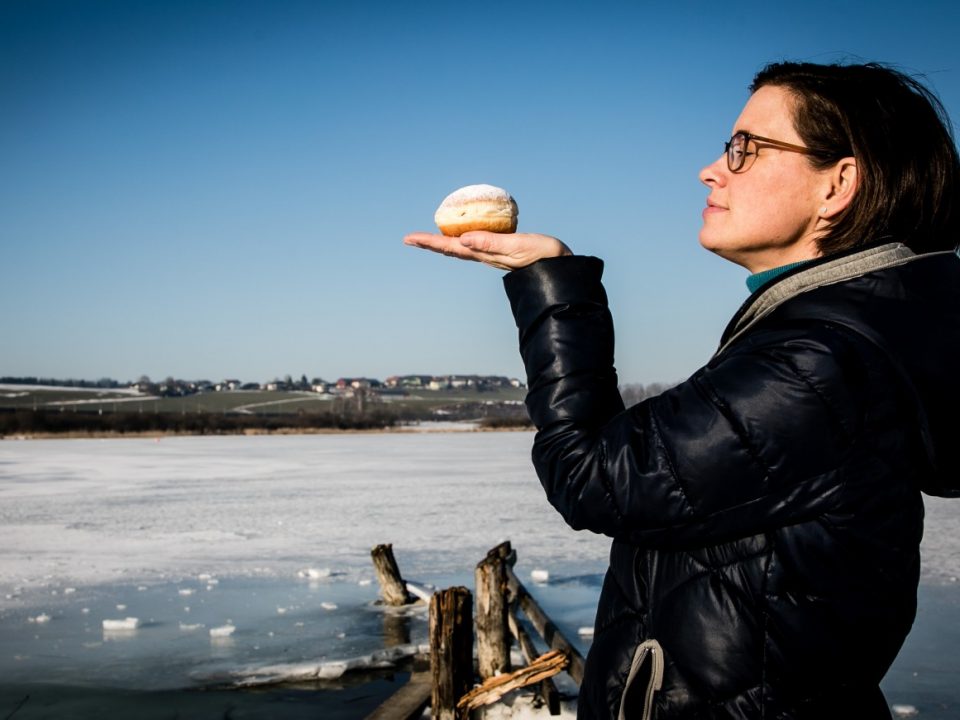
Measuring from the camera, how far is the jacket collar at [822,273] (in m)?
1.22

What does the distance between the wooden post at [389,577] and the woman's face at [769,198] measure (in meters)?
7.75

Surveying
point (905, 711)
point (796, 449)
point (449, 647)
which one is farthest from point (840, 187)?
point (905, 711)

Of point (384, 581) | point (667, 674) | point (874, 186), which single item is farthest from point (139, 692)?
point (874, 186)

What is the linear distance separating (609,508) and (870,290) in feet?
1.58

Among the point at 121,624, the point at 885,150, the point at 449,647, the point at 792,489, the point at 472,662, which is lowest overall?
the point at 121,624

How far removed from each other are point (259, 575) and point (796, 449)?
9.83 metres

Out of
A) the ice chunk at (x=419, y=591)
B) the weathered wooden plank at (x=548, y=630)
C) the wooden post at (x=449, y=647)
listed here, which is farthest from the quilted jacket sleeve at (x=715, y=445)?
the ice chunk at (x=419, y=591)

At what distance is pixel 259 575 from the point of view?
1012cm

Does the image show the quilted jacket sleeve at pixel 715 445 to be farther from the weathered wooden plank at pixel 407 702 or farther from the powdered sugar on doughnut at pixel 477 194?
the weathered wooden plank at pixel 407 702

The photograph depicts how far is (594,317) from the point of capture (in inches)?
53.7

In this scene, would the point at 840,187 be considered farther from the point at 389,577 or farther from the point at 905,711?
the point at 389,577

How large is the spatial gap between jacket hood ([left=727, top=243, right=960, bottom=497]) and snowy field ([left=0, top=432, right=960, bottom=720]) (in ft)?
17.0

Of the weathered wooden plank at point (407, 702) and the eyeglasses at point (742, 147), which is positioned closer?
the eyeglasses at point (742, 147)

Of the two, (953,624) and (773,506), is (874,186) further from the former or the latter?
(953,624)
